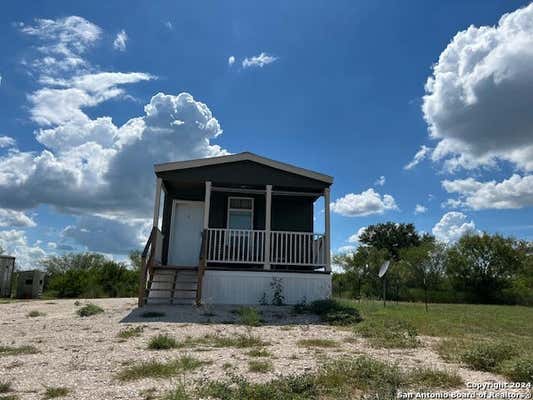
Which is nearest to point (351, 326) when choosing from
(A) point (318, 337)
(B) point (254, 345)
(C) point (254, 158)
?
(A) point (318, 337)

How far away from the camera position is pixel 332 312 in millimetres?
8672

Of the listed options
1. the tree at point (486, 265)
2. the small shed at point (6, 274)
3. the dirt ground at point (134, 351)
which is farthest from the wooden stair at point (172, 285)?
the tree at point (486, 265)

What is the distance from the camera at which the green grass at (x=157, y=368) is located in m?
3.97

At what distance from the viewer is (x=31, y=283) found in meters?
16.2

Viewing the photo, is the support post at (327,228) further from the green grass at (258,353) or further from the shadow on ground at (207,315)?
the green grass at (258,353)

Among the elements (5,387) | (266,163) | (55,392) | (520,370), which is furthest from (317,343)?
(266,163)

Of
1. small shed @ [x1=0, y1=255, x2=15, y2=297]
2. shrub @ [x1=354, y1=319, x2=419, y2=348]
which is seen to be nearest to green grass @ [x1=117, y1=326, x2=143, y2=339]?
shrub @ [x1=354, y1=319, x2=419, y2=348]

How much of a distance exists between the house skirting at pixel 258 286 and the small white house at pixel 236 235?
0.08 ft

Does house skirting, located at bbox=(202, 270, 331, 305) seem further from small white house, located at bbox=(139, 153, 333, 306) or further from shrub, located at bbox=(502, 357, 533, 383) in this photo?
shrub, located at bbox=(502, 357, 533, 383)

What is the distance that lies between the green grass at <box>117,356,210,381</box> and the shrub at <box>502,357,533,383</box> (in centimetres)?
302

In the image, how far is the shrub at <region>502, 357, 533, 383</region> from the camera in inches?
144

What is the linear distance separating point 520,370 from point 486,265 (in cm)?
2445

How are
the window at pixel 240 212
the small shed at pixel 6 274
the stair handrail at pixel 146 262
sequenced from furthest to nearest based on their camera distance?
the small shed at pixel 6 274, the window at pixel 240 212, the stair handrail at pixel 146 262

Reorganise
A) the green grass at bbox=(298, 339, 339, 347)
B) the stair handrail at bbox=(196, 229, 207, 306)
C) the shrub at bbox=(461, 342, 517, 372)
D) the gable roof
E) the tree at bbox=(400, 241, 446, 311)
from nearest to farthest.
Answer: the shrub at bbox=(461, 342, 517, 372)
the green grass at bbox=(298, 339, 339, 347)
the stair handrail at bbox=(196, 229, 207, 306)
the gable roof
the tree at bbox=(400, 241, 446, 311)
